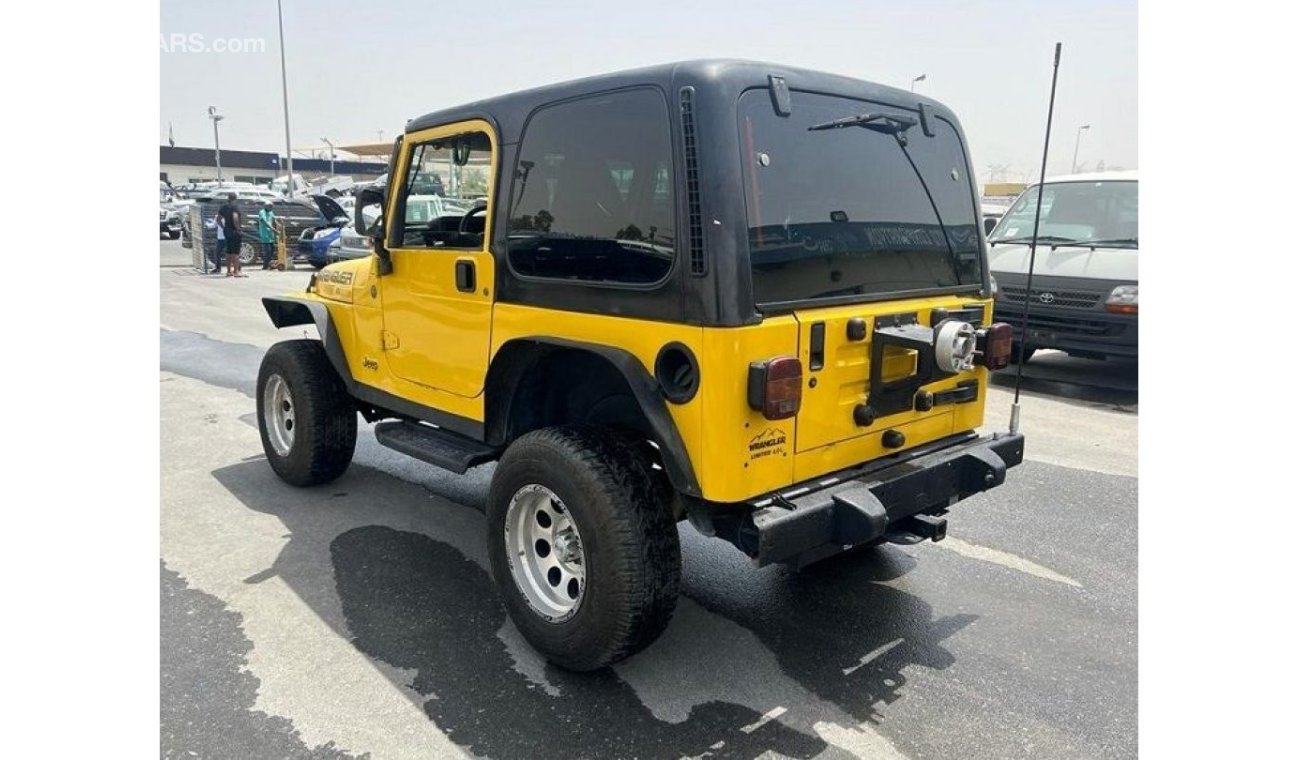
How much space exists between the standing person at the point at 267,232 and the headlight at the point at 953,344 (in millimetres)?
20711

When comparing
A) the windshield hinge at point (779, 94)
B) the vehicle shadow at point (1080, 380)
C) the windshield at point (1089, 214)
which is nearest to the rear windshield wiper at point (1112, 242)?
the windshield at point (1089, 214)

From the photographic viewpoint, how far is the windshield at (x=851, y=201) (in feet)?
9.43

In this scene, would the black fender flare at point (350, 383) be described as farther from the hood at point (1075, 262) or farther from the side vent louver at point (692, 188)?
the hood at point (1075, 262)

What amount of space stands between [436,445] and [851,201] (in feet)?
7.37

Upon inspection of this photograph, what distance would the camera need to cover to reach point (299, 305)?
17.0ft

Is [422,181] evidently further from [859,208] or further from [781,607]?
[781,607]

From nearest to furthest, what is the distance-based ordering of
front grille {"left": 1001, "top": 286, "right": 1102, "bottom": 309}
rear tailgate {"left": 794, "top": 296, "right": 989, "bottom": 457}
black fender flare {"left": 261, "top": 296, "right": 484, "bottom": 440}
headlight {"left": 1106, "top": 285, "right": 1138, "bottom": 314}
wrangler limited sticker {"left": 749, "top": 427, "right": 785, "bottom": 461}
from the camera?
1. wrangler limited sticker {"left": 749, "top": 427, "right": 785, "bottom": 461}
2. rear tailgate {"left": 794, "top": 296, "right": 989, "bottom": 457}
3. black fender flare {"left": 261, "top": 296, "right": 484, "bottom": 440}
4. headlight {"left": 1106, "top": 285, "right": 1138, "bottom": 314}
5. front grille {"left": 1001, "top": 286, "right": 1102, "bottom": 309}

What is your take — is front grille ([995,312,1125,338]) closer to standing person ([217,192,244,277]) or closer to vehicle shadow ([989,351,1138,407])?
vehicle shadow ([989,351,1138,407])

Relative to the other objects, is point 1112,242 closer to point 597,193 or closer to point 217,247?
point 597,193

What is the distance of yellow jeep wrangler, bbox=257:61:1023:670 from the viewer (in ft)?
9.13

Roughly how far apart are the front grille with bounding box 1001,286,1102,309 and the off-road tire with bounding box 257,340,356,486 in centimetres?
656

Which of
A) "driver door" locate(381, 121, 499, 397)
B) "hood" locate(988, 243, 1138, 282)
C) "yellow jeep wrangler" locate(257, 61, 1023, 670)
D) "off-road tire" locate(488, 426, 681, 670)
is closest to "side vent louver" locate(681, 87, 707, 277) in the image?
"yellow jeep wrangler" locate(257, 61, 1023, 670)

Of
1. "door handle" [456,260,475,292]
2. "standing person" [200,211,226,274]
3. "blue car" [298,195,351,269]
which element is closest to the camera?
"door handle" [456,260,475,292]

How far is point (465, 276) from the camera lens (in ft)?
12.3
